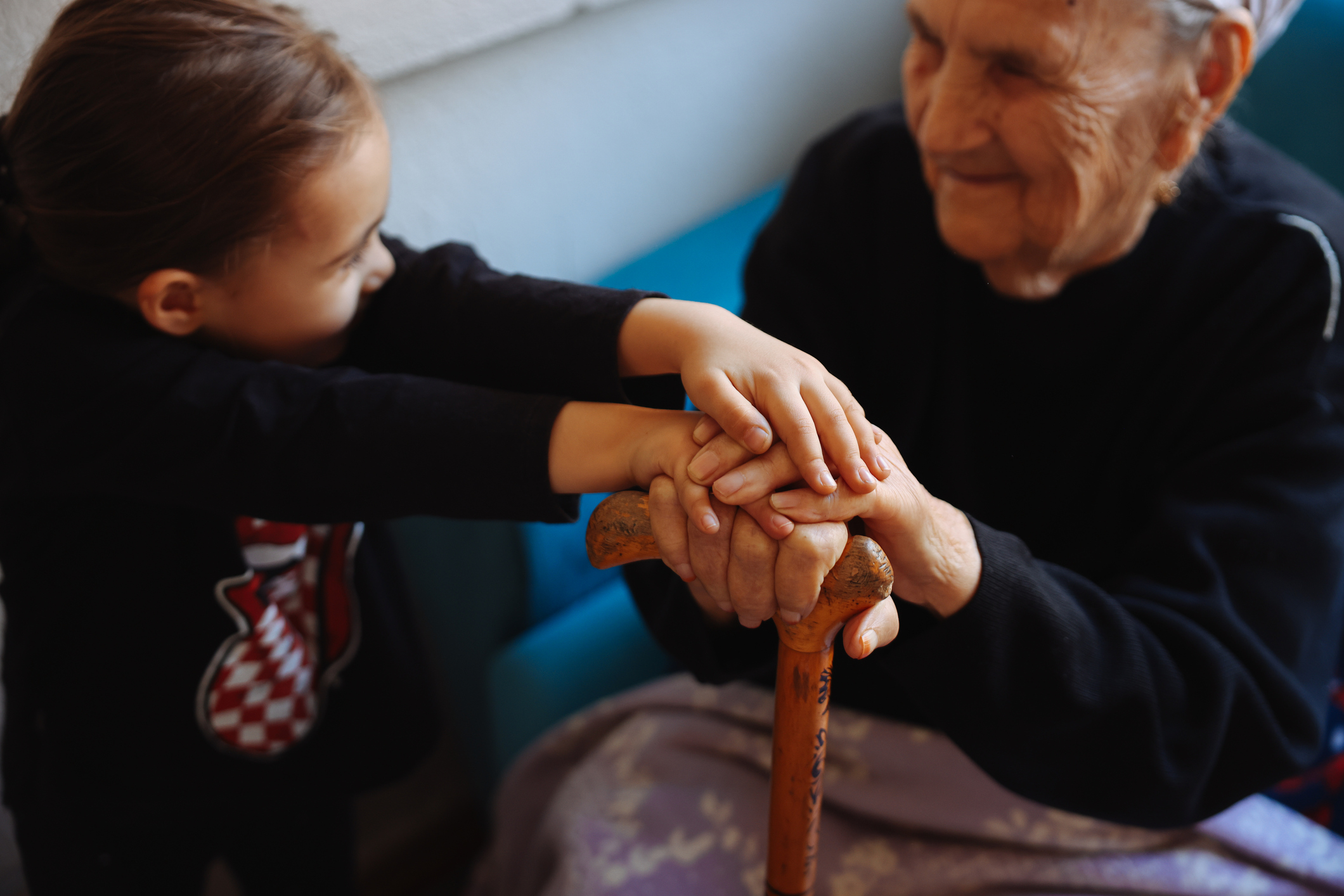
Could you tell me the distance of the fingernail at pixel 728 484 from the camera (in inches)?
23.3

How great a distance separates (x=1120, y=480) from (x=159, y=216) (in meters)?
0.85

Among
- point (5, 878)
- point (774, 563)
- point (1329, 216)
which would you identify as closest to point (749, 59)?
point (1329, 216)

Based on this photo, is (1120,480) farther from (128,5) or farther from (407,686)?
(128,5)

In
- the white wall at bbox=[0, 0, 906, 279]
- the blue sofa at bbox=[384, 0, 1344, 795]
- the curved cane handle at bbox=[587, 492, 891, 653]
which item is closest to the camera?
the curved cane handle at bbox=[587, 492, 891, 653]

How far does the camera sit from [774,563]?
23.7 inches

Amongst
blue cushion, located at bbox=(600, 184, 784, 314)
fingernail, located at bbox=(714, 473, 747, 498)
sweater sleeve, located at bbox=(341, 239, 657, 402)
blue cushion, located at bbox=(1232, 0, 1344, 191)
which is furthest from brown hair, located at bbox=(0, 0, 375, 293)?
blue cushion, located at bbox=(1232, 0, 1344, 191)

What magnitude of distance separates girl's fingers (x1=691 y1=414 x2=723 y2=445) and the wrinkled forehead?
1.47ft

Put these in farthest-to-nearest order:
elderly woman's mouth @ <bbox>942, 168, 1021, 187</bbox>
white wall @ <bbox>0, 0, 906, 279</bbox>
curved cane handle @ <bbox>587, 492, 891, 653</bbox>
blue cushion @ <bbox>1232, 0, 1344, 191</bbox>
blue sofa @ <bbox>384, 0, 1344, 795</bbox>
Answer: blue cushion @ <bbox>1232, 0, 1344, 191</bbox> → blue sofa @ <bbox>384, 0, 1344, 795</bbox> → white wall @ <bbox>0, 0, 906, 279</bbox> → elderly woman's mouth @ <bbox>942, 168, 1021, 187</bbox> → curved cane handle @ <bbox>587, 492, 891, 653</bbox>

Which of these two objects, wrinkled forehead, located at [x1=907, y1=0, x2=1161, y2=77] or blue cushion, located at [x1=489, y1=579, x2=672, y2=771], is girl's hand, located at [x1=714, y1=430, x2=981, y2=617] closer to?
Result: wrinkled forehead, located at [x1=907, y1=0, x2=1161, y2=77]

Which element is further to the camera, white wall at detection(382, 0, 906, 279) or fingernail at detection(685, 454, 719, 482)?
white wall at detection(382, 0, 906, 279)

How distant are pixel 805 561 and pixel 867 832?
21.0 inches

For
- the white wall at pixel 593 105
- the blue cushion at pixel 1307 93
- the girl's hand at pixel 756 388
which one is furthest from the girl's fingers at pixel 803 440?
the blue cushion at pixel 1307 93

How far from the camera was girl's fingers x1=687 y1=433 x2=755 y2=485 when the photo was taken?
600mm

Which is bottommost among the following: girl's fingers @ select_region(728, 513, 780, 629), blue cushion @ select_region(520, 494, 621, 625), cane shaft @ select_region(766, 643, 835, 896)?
blue cushion @ select_region(520, 494, 621, 625)
